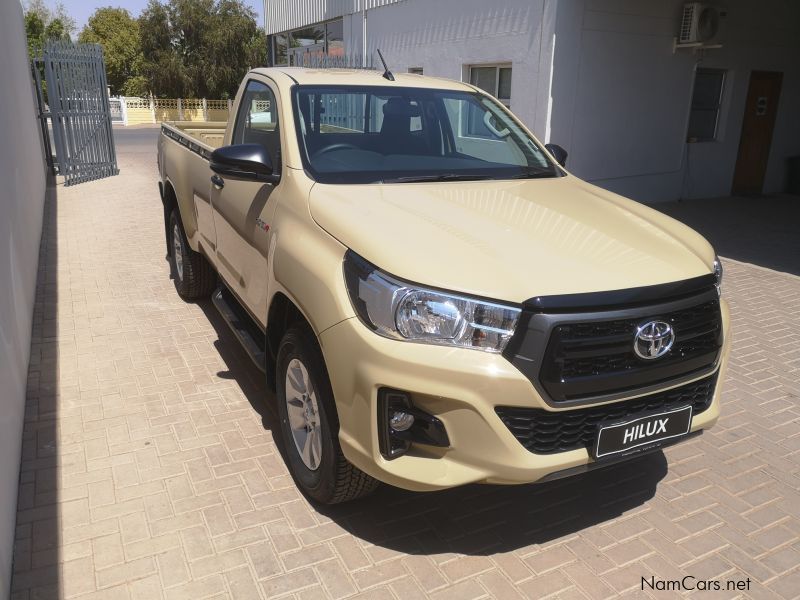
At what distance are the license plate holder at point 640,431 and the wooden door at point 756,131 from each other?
39.3 ft

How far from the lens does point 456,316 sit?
2.42 metres

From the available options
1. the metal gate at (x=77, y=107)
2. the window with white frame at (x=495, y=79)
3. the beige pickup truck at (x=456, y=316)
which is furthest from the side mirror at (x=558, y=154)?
the metal gate at (x=77, y=107)

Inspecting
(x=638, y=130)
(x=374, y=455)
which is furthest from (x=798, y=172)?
(x=374, y=455)

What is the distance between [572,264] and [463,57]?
9.96 meters

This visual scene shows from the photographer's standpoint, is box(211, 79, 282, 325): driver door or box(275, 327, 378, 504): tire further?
box(211, 79, 282, 325): driver door

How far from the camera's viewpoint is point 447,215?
2973mm

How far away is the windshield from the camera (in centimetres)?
352

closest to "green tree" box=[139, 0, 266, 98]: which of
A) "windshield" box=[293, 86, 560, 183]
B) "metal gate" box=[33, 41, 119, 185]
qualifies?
"metal gate" box=[33, 41, 119, 185]

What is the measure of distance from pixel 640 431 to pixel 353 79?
8.84 feet

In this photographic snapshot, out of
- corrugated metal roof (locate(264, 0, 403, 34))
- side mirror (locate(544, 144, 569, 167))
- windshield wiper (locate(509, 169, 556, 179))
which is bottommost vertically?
windshield wiper (locate(509, 169, 556, 179))

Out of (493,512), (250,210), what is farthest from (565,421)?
(250,210)

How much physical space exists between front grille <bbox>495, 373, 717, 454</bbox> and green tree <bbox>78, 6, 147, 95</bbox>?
48.5 m

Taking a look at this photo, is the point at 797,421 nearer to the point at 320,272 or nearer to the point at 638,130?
the point at 320,272

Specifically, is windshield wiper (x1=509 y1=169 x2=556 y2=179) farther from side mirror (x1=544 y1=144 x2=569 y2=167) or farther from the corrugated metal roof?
the corrugated metal roof
